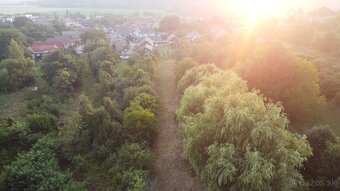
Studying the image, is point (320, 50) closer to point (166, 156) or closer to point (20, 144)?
point (166, 156)

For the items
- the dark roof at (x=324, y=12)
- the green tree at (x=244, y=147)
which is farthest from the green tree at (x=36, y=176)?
the dark roof at (x=324, y=12)

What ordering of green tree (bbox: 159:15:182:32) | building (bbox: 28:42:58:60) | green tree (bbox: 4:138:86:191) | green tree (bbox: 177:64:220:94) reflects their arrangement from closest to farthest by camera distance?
green tree (bbox: 4:138:86:191) → green tree (bbox: 177:64:220:94) → building (bbox: 28:42:58:60) → green tree (bbox: 159:15:182:32)

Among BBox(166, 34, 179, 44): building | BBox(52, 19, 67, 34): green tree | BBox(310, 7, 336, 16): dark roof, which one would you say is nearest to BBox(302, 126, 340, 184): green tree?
BBox(166, 34, 179, 44): building

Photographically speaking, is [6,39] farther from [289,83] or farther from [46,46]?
[289,83]

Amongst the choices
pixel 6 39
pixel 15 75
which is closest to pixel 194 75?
pixel 15 75

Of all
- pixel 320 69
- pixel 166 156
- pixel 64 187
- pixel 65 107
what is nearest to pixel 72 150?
pixel 64 187

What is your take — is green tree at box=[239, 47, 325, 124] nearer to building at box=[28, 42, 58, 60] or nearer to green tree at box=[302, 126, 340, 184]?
green tree at box=[302, 126, 340, 184]

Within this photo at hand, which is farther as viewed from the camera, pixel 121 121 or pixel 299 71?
pixel 299 71
